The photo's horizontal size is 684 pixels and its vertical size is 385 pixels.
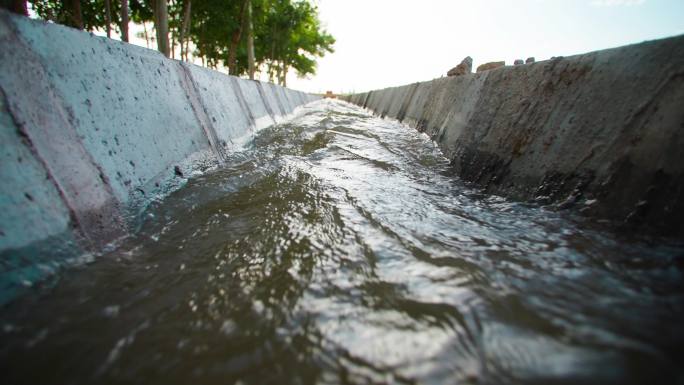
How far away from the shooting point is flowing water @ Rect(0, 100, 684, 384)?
0.67 metres

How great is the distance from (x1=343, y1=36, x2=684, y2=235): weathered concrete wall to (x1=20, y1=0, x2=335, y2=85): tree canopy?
25.6 ft

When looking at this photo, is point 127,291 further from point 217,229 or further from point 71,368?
point 217,229

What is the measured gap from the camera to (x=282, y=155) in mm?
2773

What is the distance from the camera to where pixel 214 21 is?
37.2ft

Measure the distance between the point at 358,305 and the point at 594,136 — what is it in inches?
50.2

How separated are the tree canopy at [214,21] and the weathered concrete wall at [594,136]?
7.80 meters

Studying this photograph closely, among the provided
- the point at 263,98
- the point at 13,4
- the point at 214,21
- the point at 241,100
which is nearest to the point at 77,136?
the point at 241,100

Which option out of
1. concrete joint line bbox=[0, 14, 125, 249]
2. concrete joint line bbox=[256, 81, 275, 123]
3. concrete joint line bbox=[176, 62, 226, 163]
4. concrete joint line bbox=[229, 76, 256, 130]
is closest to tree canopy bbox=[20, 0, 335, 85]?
concrete joint line bbox=[256, 81, 275, 123]

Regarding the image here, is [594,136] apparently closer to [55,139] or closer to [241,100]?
[55,139]

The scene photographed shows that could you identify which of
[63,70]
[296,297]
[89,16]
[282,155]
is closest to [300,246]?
[296,297]

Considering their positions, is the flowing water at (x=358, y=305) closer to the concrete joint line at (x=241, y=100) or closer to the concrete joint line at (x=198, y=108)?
the concrete joint line at (x=198, y=108)

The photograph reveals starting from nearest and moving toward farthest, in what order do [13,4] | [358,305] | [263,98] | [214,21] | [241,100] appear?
[358,305]
[13,4]
[241,100]
[263,98]
[214,21]

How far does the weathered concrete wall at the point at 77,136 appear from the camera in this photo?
967 mm

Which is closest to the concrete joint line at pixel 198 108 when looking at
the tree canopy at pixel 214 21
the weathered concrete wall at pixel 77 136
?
the weathered concrete wall at pixel 77 136
